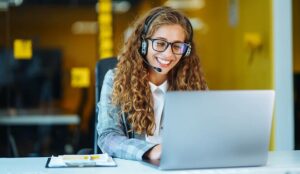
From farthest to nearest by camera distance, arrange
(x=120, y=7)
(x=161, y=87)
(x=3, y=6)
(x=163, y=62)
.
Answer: (x=120, y=7)
(x=3, y=6)
(x=161, y=87)
(x=163, y=62)

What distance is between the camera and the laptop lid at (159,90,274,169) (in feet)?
4.69

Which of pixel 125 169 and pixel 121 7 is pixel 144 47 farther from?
pixel 121 7

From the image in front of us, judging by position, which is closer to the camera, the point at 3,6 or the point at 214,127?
the point at 214,127

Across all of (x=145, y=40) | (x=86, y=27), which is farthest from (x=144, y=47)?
(x=86, y=27)

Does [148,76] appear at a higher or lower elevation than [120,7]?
lower

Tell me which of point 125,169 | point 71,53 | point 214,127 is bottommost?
point 125,169

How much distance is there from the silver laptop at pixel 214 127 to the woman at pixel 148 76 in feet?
1.35

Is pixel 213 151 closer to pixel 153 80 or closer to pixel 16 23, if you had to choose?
pixel 153 80

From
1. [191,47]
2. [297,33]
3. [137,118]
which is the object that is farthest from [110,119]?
[297,33]

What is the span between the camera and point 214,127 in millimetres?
1464

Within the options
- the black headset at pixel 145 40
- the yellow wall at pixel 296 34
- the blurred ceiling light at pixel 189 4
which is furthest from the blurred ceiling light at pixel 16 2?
the black headset at pixel 145 40

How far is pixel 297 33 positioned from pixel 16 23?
250cm

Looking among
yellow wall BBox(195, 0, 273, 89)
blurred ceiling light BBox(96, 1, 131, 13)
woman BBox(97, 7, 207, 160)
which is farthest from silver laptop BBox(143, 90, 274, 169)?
blurred ceiling light BBox(96, 1, 131, 13)

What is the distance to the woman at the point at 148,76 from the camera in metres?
1.93
